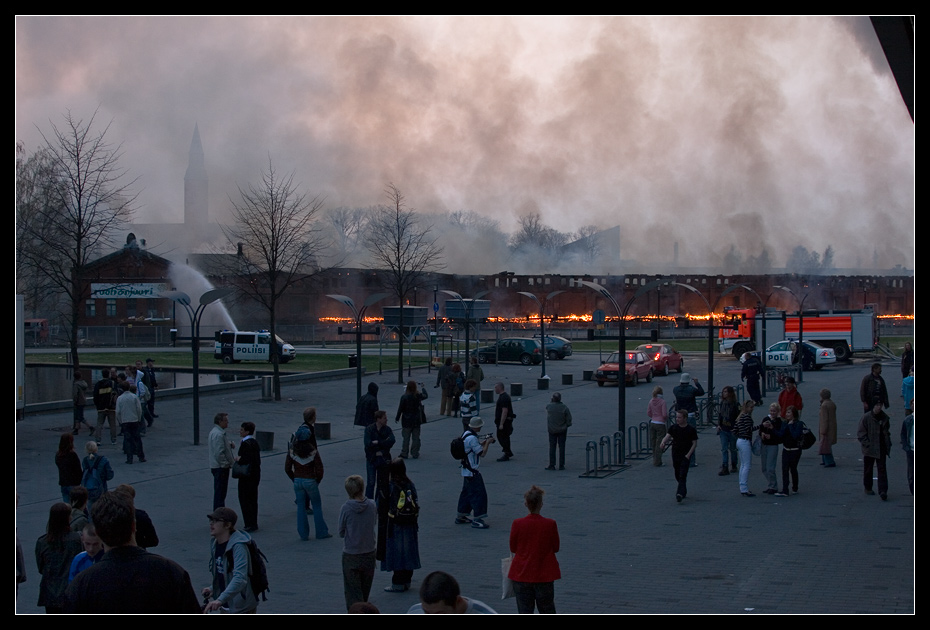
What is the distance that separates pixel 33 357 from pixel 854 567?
146 feet

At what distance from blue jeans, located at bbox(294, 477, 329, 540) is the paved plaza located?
0.55 ft

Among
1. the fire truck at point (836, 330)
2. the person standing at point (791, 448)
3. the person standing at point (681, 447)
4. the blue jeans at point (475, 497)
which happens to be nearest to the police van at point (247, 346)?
the fire truck at point (836, 330)

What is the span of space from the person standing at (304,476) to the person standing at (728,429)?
7614 millimetres

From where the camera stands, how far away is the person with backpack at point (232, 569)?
6098 millimetres

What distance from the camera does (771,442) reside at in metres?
13.6

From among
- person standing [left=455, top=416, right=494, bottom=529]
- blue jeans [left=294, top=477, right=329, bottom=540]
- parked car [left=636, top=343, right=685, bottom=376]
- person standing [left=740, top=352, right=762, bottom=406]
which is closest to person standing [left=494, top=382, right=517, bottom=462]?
person standing [left=455, top=416, right=494, bottom=529]

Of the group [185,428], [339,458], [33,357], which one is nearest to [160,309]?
[33,357]

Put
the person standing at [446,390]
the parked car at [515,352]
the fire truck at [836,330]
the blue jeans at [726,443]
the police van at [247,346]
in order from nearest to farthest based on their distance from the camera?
the blue jeans at [726,443]
the person standing at [446,390]
the police van at [247,346]
the parked car at [515,352]
the fire truck at [836,330]

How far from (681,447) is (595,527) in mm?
2300

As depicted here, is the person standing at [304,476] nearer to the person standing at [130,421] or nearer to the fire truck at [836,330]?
the person standing at [130,421]

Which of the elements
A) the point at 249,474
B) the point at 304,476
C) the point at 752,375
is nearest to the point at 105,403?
the point at 249,474

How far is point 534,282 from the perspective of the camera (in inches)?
3098

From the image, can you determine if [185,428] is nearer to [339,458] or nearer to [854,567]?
[339,458]
